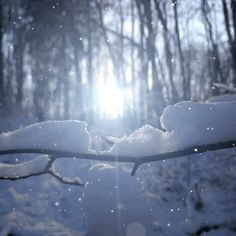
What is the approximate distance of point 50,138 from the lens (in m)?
1.22

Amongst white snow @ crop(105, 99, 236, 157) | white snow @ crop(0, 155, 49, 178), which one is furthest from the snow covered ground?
white snow @ crop(0, 155, 49, 178)

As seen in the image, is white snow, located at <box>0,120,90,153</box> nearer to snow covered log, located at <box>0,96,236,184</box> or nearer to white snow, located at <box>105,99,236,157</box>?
snow covered log, located at <box>0,96,236,184</box>

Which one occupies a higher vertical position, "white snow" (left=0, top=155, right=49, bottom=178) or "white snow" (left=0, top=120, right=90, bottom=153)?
"white snow" (left=0, top=120, right=90, bottom=153)

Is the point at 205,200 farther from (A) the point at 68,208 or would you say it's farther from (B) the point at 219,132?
(B) the point at 219,132

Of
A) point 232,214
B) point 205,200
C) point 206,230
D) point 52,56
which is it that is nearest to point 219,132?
point 206,230

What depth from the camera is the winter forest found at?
1.19m

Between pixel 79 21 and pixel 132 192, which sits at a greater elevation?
pixel 79 21

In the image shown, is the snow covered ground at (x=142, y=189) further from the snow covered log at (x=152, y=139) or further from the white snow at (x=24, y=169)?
the white snow at (x=24, y=169)

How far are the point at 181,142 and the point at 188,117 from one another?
11cm

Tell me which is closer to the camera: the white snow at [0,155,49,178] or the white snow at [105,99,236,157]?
the white snow at [105,99,236,157]

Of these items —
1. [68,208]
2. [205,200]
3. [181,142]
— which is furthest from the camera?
→ [68,208]

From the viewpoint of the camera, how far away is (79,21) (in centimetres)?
1839

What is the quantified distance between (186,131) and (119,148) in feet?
0.72

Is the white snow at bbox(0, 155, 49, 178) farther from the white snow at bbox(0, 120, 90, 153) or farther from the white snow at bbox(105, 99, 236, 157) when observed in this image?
the white snow at bbox(105, 99, 236, 157)
